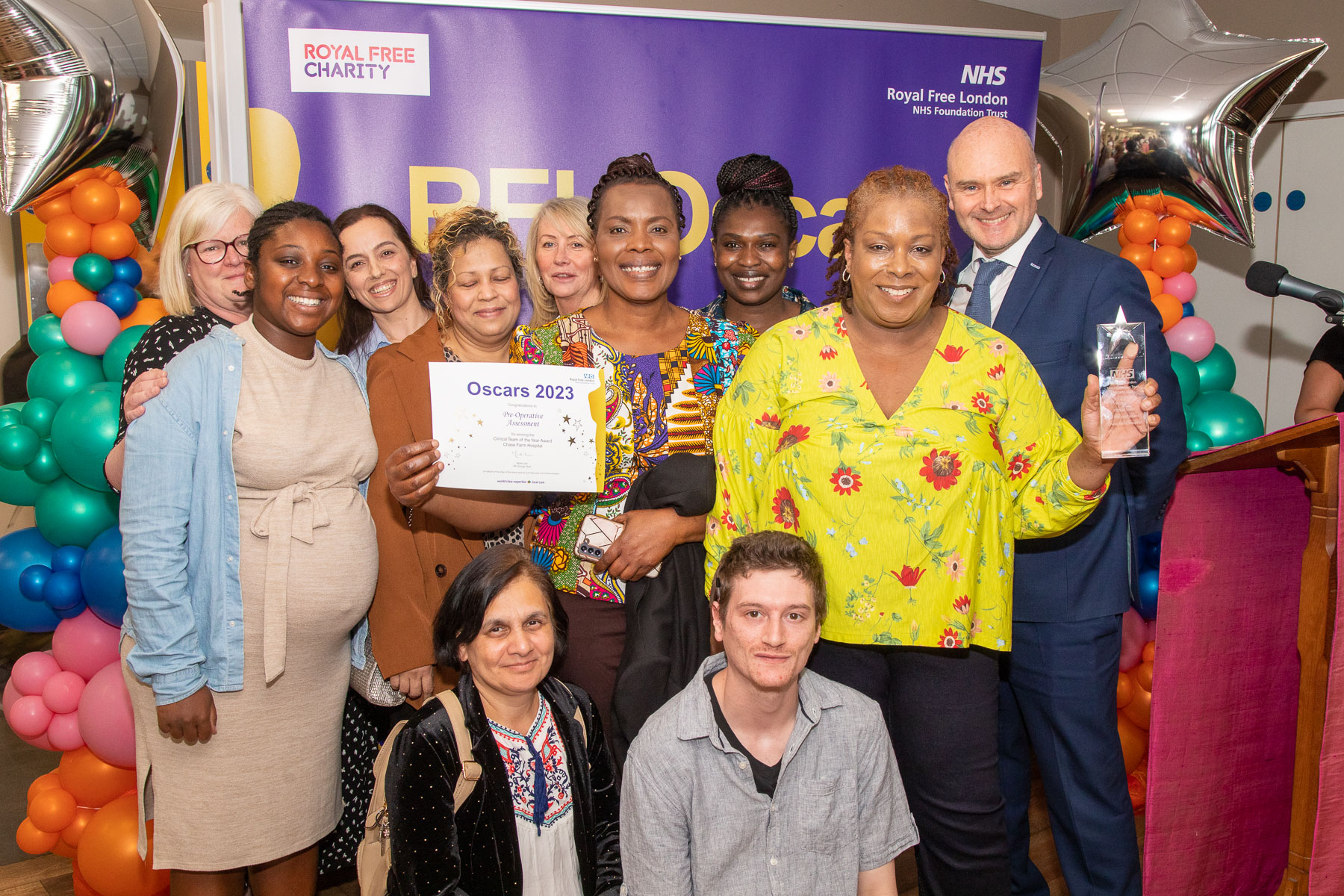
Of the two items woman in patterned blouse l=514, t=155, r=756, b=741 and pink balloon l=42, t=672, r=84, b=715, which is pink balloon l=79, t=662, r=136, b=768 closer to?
pink balloon l=42, t=672, r=84, b=715

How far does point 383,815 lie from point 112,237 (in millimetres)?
2312

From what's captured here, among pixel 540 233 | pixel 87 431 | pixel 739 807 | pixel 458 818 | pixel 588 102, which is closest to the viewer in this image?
pixel 739 807

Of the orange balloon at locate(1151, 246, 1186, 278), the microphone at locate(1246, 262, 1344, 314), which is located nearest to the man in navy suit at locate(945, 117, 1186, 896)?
the microphone at locate(1246, 262, 1344, 314)

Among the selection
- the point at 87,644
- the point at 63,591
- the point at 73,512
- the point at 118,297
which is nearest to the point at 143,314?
the point at 118,297

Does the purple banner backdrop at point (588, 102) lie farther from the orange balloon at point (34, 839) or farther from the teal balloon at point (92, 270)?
the orange balloon at point (34, 839)

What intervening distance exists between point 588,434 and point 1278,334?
17.3 feet

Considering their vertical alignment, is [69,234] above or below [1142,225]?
below

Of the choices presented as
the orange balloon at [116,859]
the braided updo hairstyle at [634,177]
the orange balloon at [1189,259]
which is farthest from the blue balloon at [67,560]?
the orange balloon at [1189,259]

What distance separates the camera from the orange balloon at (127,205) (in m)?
3.32

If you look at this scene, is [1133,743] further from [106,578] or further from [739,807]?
[106,578]

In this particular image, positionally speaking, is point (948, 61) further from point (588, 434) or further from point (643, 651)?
point (643, 651)

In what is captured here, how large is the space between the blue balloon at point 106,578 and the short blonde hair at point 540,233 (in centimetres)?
164

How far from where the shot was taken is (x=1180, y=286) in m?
4.26

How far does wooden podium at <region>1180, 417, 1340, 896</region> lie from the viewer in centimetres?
247
